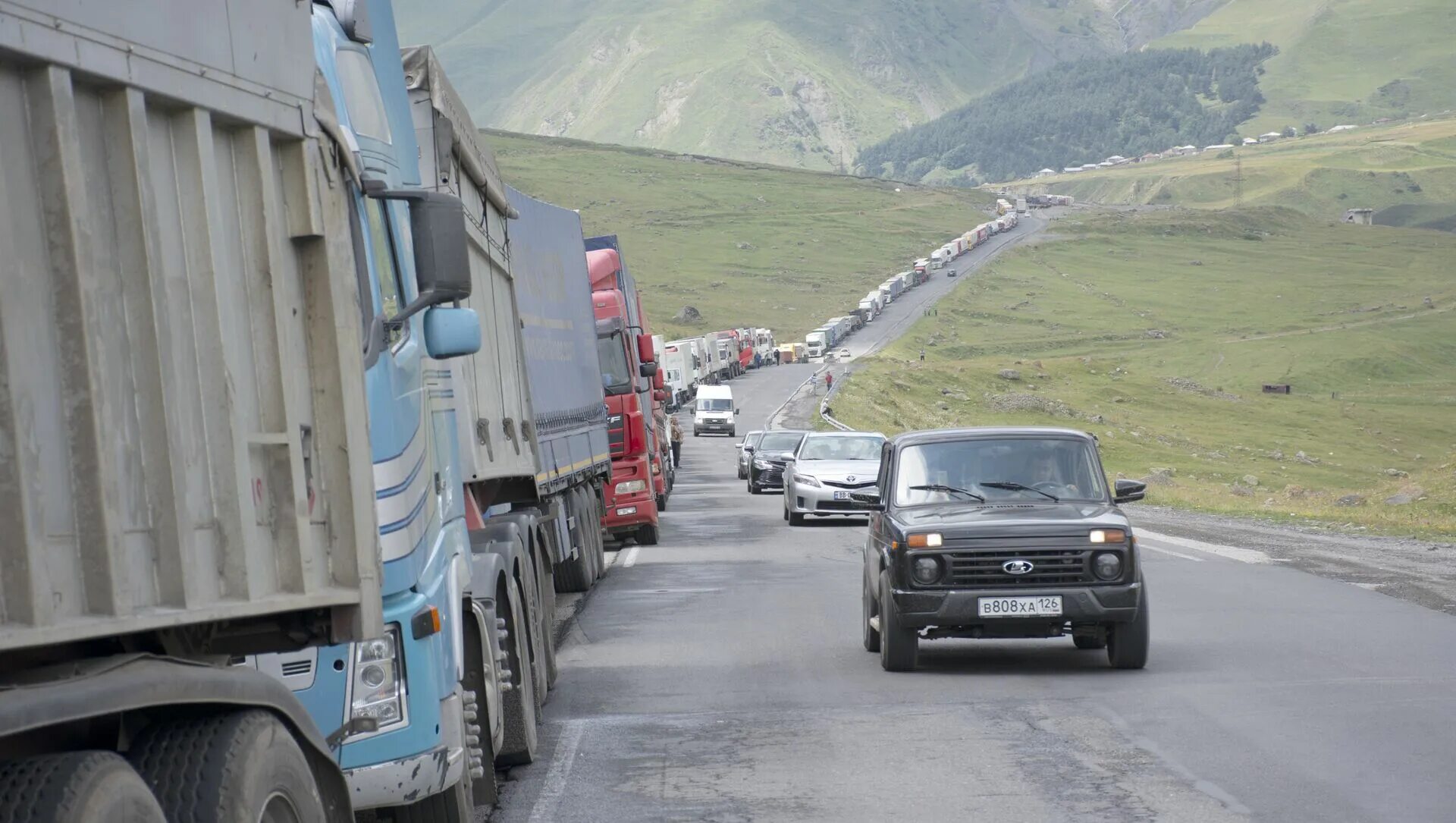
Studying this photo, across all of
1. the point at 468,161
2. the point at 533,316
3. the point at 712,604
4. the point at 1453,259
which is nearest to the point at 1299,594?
the point at 712,604

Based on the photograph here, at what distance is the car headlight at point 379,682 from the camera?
19.9 ft

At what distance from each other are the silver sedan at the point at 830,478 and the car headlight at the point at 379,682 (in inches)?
859

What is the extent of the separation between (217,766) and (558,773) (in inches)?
194

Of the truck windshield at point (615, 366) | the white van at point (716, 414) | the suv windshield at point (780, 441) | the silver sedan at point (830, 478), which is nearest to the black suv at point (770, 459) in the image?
the suv windshield at point (780, 441)

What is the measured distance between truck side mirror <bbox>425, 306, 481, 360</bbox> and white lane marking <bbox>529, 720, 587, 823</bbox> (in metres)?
2.30

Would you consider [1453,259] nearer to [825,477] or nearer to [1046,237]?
[1046,237]

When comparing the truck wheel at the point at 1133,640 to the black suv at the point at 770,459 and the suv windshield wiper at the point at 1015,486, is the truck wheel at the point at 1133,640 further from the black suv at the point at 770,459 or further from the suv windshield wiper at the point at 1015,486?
the black suv at the point at 770,459

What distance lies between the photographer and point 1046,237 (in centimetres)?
19288

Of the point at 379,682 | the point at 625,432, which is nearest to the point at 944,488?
the point at 379,682

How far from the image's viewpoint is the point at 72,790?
365 cm

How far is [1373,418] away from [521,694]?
84868 millimetres

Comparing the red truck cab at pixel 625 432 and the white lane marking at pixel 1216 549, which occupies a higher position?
the red truck cab at pixel 625 432

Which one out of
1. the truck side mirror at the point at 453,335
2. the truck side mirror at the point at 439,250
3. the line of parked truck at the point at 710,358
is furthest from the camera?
the line of parked truck at the point at 710,358

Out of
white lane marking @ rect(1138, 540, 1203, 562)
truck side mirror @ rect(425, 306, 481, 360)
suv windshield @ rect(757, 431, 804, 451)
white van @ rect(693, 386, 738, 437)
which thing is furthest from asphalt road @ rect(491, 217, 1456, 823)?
white van @ rect(693, 386, 738, 437)
